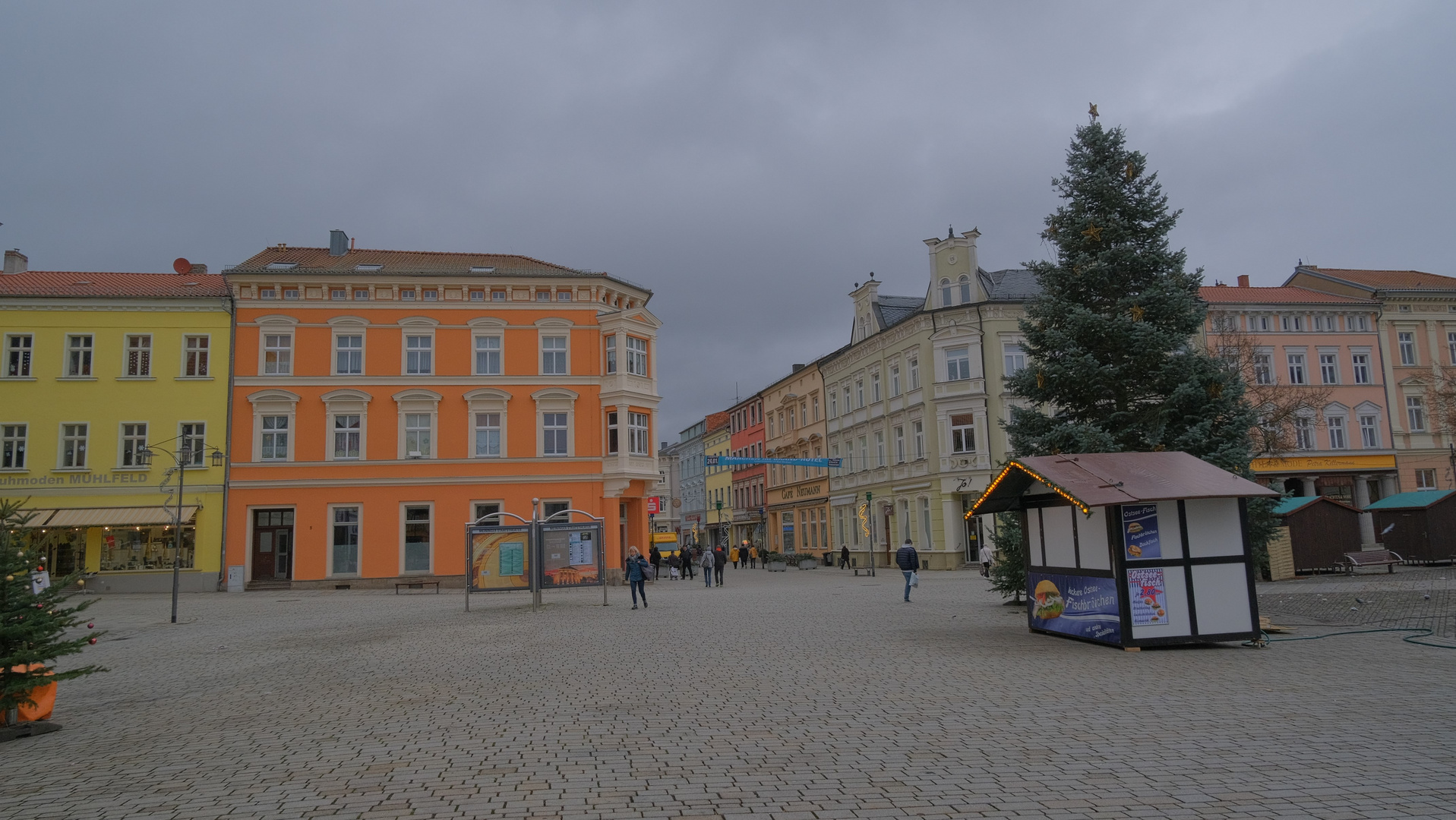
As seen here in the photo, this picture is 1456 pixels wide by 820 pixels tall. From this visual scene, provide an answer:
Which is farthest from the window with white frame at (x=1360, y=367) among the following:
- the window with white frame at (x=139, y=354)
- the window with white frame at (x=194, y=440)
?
the window with white frame at (x=139, y=354)

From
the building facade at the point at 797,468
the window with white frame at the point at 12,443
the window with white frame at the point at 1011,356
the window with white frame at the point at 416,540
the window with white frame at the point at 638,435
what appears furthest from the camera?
the building facade at the point at 797,468

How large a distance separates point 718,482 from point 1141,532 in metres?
69.3

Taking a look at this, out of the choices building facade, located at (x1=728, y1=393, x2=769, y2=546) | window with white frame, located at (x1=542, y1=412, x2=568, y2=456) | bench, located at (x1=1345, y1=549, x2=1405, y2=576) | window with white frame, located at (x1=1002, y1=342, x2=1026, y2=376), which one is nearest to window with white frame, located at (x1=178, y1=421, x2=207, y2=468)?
window with white frame, located at (x1=542, y1=412, x2=568, y2=456)

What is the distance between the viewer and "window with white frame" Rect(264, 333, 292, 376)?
3584 cm

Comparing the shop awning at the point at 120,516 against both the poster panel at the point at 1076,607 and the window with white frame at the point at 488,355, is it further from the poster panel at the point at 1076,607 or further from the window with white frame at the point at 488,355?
the poster panel at the point at 1076,607

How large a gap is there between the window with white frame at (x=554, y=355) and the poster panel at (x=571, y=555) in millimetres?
14496

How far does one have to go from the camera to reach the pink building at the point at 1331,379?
4659 centimetres

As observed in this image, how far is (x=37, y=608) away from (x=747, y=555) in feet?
174

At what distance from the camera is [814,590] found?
29469mm

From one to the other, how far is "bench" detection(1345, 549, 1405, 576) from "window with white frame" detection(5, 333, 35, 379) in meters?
45.6

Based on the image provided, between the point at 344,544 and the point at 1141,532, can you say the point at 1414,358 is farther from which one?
the point at 344,544

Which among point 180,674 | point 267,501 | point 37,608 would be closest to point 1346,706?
point 37,608

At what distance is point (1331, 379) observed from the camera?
47.5 meters

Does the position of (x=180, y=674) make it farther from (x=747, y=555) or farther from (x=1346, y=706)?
(x=747, y=555)
